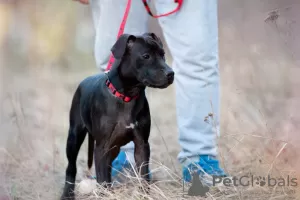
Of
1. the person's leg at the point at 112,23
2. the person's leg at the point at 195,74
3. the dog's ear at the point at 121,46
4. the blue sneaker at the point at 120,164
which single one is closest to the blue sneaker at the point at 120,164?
the blue sneaker at the point at 120,164

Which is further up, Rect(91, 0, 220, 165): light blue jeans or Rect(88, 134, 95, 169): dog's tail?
Rect(91, 0, 220, 165): light blue jeans

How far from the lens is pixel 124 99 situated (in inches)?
47.7

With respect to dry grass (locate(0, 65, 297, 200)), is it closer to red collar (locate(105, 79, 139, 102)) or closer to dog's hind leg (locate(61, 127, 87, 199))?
dog's hind leg (locate(61, 127, 87, 199))

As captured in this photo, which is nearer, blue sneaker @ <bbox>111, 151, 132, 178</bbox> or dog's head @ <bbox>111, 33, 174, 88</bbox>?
dog's head @ <bbox>111, 33, 174, 88</bbox>

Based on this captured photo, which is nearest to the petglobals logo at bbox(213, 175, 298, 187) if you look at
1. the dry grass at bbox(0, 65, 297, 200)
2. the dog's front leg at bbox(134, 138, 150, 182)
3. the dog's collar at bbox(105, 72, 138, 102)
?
the dry grass at bbox(0, 65, 297, 200)

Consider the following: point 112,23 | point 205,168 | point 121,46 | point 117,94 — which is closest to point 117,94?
point 117,94

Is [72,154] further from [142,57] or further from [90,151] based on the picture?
[142,57]

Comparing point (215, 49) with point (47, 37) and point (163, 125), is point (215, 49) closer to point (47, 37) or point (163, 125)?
point (163, 125)

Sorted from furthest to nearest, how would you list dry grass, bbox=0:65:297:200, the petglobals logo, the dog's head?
dry grass, bbox=0:65:297:200, the petglobals logo, the dog's head

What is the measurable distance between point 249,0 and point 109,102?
1.54 feet

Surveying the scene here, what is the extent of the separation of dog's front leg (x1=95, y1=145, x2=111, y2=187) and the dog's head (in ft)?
0.59

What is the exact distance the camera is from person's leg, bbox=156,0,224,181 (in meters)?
1.31

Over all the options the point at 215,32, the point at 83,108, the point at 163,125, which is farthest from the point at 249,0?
the point at 83,108

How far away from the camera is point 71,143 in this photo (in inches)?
53.8
